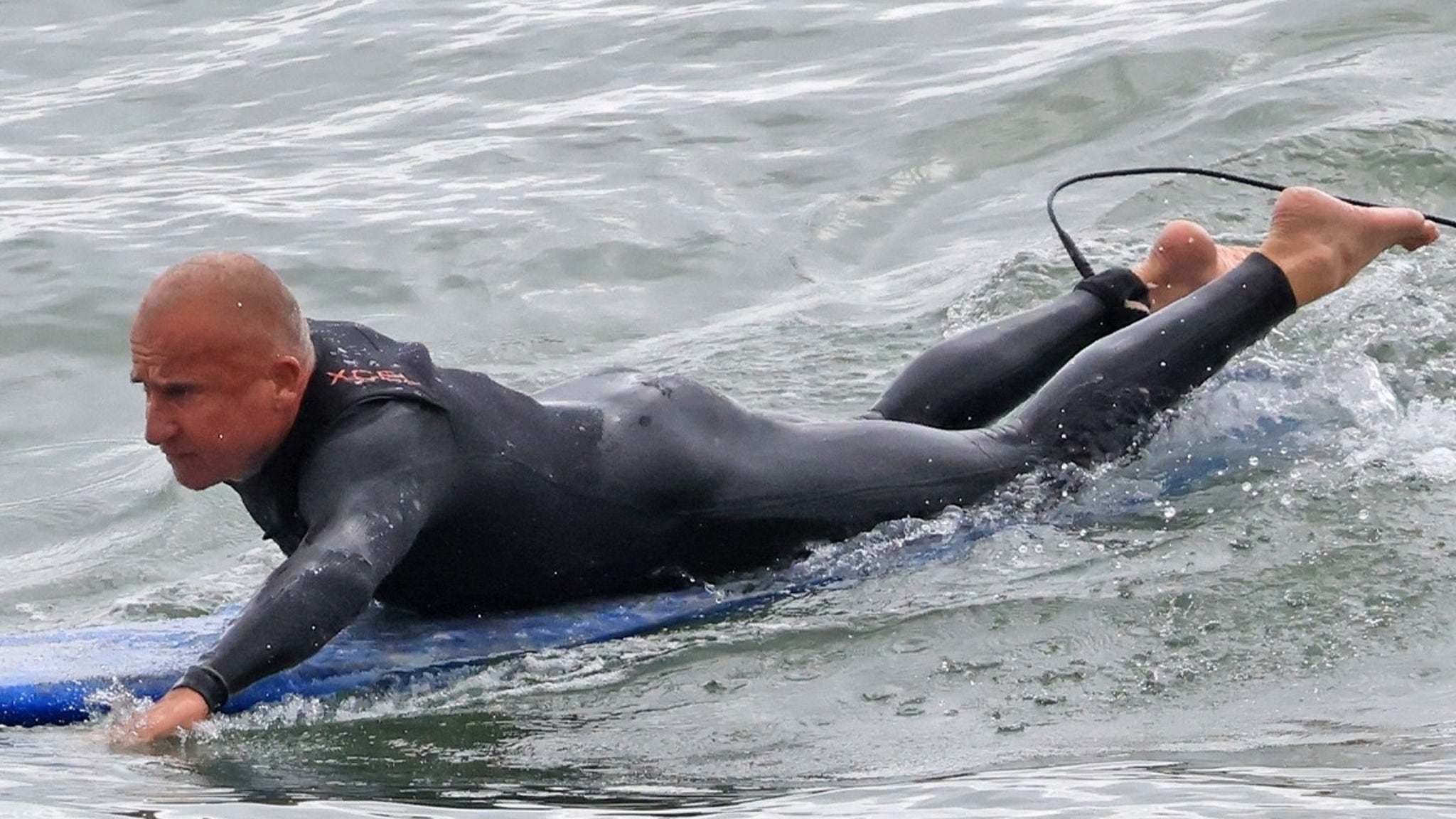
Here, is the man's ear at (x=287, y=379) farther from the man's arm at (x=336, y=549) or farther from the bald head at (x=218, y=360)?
the man's arm at (x=336, y=549)

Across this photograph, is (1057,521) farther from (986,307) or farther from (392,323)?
(392,323)

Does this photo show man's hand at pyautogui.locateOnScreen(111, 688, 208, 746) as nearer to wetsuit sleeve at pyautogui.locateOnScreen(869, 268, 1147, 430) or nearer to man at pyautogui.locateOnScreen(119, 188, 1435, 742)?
man at pyautogui.locateOnScreen(119, 188, 1435, 742)

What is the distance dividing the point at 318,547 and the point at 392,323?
3.98 m

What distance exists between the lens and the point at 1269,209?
813 centimetres

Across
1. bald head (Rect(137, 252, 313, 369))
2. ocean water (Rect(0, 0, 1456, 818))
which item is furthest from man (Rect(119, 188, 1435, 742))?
ocean water (Rect(0, 0, 1456, 818))

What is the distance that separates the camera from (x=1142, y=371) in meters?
5.53

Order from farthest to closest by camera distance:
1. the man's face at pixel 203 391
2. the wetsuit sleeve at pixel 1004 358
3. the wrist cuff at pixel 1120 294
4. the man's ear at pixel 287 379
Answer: the wrist cuff at pixel 1120 294 → the wetsuit sleeve at pixel 1004 358 → the man's ear at pixel 287 379 → the man's face at pixel 203 391

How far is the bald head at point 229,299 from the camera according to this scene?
14.0ft

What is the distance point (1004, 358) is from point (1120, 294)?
Result: 0.46 metres

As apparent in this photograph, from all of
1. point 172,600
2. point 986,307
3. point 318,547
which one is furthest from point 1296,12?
point 318,547

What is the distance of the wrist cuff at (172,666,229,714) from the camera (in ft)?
13.3

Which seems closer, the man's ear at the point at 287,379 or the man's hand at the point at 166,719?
the man's hand at the point at 166,719

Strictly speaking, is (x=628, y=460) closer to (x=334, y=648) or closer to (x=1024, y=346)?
(x=334, y=648)

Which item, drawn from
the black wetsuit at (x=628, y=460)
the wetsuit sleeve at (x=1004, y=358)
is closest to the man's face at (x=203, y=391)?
the black wetsuit at (x=628, y=460)
